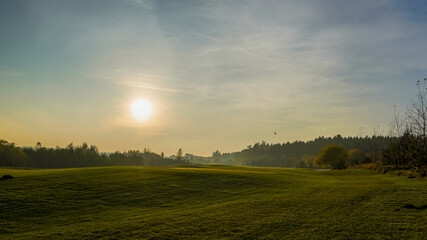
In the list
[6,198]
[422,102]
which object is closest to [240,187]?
[6,198]

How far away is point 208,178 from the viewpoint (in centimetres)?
4691

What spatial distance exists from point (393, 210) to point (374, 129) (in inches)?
3248

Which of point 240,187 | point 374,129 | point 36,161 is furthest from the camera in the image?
point 36,161

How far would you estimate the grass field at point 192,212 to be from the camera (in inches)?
714

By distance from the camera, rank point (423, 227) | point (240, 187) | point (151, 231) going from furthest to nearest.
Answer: point (240, 187) < point (151, 231) < point (423, 227)

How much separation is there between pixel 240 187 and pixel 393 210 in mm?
20676

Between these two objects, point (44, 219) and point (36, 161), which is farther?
point (36, 161)

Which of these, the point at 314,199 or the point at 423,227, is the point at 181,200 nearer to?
the point at 314,199

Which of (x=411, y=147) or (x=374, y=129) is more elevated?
(x=374, y=129)

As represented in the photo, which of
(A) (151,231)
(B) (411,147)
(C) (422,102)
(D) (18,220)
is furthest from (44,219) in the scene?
(B) (411,147)

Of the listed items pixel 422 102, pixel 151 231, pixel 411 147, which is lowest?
pixel 151 231

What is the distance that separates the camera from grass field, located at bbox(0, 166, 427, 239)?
18.1 meters

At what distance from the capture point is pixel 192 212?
24844mm

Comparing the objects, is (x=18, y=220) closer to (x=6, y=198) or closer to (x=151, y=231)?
(x=6, y=198)
